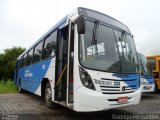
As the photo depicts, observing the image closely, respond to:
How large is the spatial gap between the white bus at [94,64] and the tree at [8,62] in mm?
28801

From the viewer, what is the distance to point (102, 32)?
589 cm

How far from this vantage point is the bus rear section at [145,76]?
35.7ft

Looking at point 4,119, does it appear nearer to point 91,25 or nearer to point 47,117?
point 47,117

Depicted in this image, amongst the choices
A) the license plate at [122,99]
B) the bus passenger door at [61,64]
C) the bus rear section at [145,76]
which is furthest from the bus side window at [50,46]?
the bus rear section at [145,76]

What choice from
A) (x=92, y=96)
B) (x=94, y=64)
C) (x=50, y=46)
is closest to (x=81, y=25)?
(x=94, y=64)

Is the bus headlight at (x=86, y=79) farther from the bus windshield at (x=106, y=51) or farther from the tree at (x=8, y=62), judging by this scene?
the tree at (x=8, y=62)

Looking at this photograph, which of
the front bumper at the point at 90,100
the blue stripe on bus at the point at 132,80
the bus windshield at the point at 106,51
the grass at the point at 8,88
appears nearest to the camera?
the front bumper at the point at 90,100

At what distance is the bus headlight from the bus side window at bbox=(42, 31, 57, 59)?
7.13 ft

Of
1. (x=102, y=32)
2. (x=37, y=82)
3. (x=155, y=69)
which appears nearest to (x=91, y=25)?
(x=102, y=32)

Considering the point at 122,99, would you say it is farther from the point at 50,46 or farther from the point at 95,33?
the point at 50,46

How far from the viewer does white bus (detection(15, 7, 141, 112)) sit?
16.9 ft

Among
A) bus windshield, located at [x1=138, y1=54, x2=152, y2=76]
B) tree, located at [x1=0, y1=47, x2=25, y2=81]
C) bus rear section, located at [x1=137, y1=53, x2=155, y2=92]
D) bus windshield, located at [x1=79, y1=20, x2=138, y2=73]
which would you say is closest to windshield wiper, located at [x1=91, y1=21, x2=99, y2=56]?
bus windshield, located at [x1=79, y1=20, x2=138, y2=73]

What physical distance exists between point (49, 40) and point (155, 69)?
26.3 feet

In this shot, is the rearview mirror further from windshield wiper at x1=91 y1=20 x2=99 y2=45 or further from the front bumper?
the front bumper
